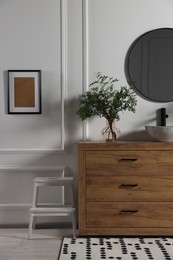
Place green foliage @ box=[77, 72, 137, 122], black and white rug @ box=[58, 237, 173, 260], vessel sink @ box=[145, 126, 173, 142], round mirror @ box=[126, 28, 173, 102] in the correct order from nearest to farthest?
black and white rug @ box=[58, 237, 173, 260] → vessel sink @ box=[145, 126, 173, 142] → green foliage @ box=[77, 72, 137, 122] → round mirror @ box=[126, 28, 173, 102]

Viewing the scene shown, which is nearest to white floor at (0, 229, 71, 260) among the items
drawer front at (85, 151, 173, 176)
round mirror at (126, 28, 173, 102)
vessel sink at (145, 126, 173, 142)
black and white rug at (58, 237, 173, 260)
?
black and white rug at (58, 237, 173, 260)

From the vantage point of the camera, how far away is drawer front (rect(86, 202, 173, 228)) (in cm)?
315

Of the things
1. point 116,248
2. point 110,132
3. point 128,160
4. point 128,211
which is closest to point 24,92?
point 110,132

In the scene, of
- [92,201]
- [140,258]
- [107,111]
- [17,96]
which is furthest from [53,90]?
[140,258]

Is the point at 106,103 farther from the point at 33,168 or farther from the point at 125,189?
the point at 33,168

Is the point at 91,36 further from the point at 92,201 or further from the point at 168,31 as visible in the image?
the point at 92,201

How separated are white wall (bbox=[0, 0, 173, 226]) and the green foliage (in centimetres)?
19

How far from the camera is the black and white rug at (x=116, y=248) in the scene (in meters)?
2.73

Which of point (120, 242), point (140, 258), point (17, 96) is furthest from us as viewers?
point (17, 96)

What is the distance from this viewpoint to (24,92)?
3.55 meters

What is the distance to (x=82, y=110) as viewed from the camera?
3.34 meters

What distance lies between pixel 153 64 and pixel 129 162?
0.99 meters

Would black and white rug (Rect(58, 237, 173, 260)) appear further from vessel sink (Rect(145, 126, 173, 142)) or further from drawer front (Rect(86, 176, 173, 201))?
vessel sink (Rect(145, 126, 173, 142))

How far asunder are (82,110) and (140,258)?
1336 millimetres
